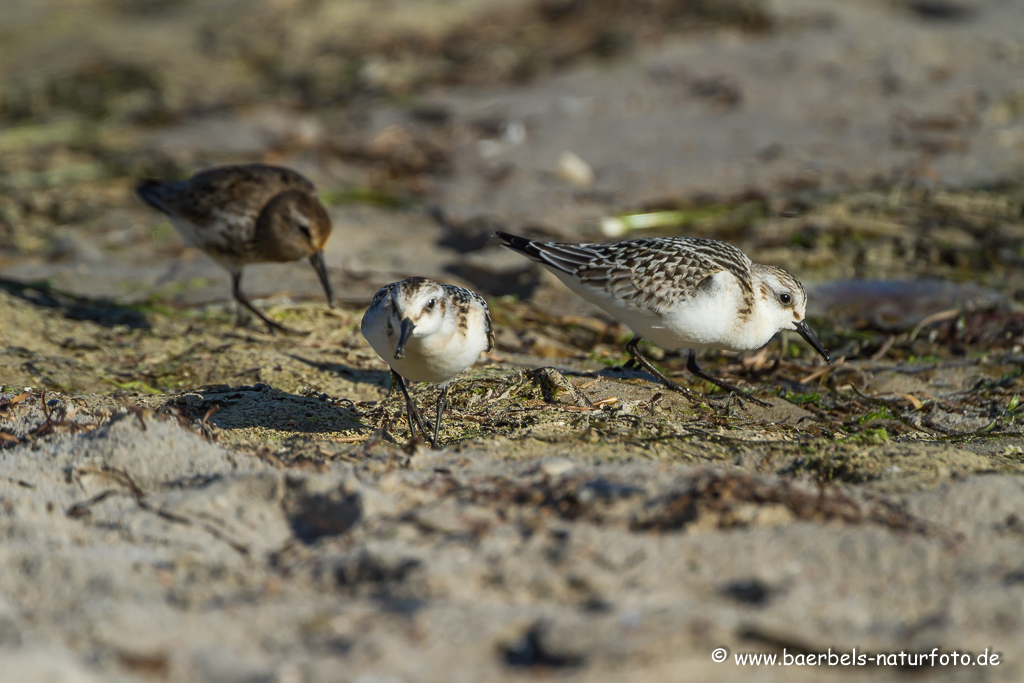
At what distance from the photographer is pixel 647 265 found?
5.25 meters

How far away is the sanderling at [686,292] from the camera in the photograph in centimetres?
505

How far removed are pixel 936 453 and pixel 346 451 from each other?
239cm

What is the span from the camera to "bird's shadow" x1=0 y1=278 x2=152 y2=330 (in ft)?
21.1

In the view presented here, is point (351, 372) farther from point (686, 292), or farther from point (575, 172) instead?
point (575, 172)

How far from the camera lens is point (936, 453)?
3.98 meters

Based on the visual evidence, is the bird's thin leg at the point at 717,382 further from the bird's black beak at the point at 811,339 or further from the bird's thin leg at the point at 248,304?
the bird's thin leg at the point at 248,304

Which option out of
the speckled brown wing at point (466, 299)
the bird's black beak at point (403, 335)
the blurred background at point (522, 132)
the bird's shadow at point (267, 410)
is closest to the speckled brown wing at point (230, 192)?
the blurred background at point (522, 132)

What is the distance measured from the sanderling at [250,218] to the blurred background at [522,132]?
41cm

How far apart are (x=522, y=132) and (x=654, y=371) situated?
563 centimetres

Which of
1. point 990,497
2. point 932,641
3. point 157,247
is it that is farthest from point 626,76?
point 932,641

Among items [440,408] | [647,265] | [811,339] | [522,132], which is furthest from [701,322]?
[522,132]

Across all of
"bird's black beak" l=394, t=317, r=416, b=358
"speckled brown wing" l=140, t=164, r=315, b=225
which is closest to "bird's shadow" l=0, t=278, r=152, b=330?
"speckled brown wing" l=140, t=164, r=315, b=225

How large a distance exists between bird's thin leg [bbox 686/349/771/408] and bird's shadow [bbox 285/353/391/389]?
1.72 meters

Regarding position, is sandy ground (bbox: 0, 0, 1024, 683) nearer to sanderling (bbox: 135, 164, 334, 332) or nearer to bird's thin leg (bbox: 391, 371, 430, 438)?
bird's thin leg (bbox: 391, 371, 430, 438)
